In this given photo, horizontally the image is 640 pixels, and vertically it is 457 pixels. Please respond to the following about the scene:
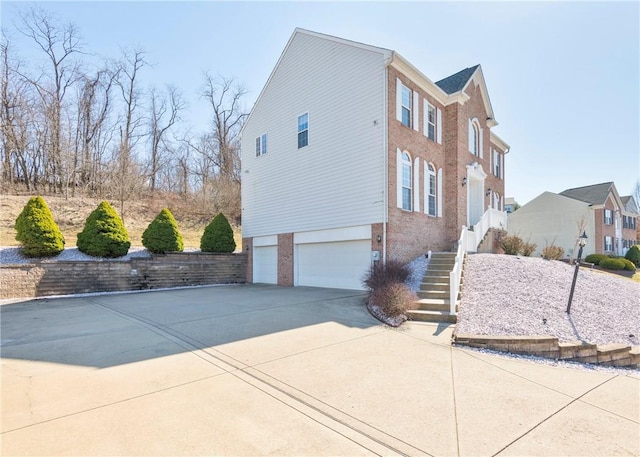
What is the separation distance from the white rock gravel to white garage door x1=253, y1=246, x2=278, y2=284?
8831 mm

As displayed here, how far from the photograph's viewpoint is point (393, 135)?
11852mm

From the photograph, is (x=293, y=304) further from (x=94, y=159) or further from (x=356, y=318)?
(x=94, y=159)

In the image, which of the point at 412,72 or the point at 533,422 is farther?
the point at 412,72

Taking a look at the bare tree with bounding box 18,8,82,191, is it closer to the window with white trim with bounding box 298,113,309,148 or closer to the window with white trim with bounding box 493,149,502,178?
the window with white trim with bounding box 298,113,309,148

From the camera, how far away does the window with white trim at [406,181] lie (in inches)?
492

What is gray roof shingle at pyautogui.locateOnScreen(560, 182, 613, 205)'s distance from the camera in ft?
103

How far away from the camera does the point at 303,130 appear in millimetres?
14633

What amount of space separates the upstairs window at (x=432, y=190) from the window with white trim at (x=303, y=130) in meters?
5.35

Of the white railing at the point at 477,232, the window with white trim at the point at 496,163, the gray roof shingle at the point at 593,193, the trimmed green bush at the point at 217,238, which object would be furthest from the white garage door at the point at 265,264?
the gray roof shingle at the point at 593,193

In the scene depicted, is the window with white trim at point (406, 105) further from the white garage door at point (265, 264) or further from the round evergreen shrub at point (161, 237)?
the round evergreen shrub at point (161, 237)

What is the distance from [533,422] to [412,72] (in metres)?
12.2

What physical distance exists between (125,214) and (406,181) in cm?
1827

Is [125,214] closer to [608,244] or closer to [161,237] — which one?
[161,237]

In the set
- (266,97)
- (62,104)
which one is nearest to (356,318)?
(266,97)
